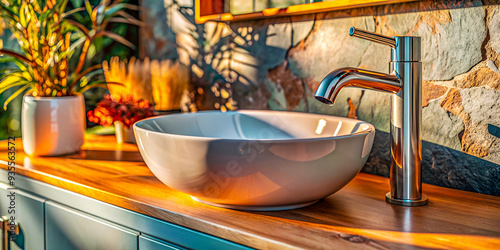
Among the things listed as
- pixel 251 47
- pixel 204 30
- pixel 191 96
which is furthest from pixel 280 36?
pixel 191 96

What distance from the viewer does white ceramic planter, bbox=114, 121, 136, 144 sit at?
1.53 meters

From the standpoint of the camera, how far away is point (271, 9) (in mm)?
1327

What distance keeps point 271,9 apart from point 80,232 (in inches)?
30.6

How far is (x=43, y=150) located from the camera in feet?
4.33

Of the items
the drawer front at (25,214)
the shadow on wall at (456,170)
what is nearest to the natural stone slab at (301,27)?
the shadow on wall at (456,170)

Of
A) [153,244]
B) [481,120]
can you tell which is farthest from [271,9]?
[153,244]

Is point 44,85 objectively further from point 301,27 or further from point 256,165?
point 256,165

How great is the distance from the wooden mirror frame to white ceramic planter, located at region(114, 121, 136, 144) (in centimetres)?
43

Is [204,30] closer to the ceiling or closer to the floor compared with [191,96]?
closer to the ceiling

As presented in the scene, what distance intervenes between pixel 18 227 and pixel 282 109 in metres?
0.78

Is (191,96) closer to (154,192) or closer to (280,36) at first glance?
(280,36)

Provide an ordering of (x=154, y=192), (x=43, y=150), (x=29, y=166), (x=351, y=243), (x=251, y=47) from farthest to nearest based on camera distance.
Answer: (x=251, y=47) → (x=43, y=150) → (x=29, y=166) → (x=154, y=192) → (x=351, y=243)

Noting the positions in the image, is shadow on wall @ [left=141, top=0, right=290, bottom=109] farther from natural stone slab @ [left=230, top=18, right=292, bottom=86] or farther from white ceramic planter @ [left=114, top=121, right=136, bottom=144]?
white ceramic planter @ [left=114, top=121, right=136, bottom=144]

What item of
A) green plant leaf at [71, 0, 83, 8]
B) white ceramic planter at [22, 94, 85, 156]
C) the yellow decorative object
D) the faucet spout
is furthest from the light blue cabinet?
green plant leaf at [71, 0, 83, 8]
